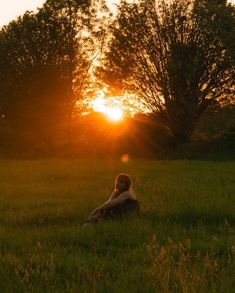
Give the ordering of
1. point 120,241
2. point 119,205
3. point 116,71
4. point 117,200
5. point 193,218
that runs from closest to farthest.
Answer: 1. point 120,241
2. point 117,200
3. point 119,205
4. point 193,218
5. point 116,71

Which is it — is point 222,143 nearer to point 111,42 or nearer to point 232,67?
point 232,67

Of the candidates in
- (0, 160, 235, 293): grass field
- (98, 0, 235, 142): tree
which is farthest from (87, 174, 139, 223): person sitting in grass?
(98, 0, 235, 142): tree

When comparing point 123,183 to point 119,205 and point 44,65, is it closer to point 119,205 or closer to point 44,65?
point 119,205

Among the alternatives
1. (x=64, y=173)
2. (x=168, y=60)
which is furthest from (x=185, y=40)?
(x=64, y=173)

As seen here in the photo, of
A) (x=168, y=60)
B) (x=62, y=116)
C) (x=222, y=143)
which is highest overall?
(x=168, y=60)

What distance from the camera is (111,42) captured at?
143 ft


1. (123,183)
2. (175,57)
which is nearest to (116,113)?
(175,57)

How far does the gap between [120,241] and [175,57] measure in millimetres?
32373

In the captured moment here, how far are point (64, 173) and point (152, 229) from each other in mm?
15392

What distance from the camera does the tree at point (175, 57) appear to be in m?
38.8

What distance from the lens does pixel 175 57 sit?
39500mm

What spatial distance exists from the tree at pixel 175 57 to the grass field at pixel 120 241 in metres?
22.1

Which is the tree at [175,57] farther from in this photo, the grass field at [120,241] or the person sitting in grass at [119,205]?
the person sitting in grass at [119,205]

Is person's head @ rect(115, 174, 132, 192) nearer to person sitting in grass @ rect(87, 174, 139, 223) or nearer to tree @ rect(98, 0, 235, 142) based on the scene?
person sitting in grass @ rect(87, 174, 139, 223)
